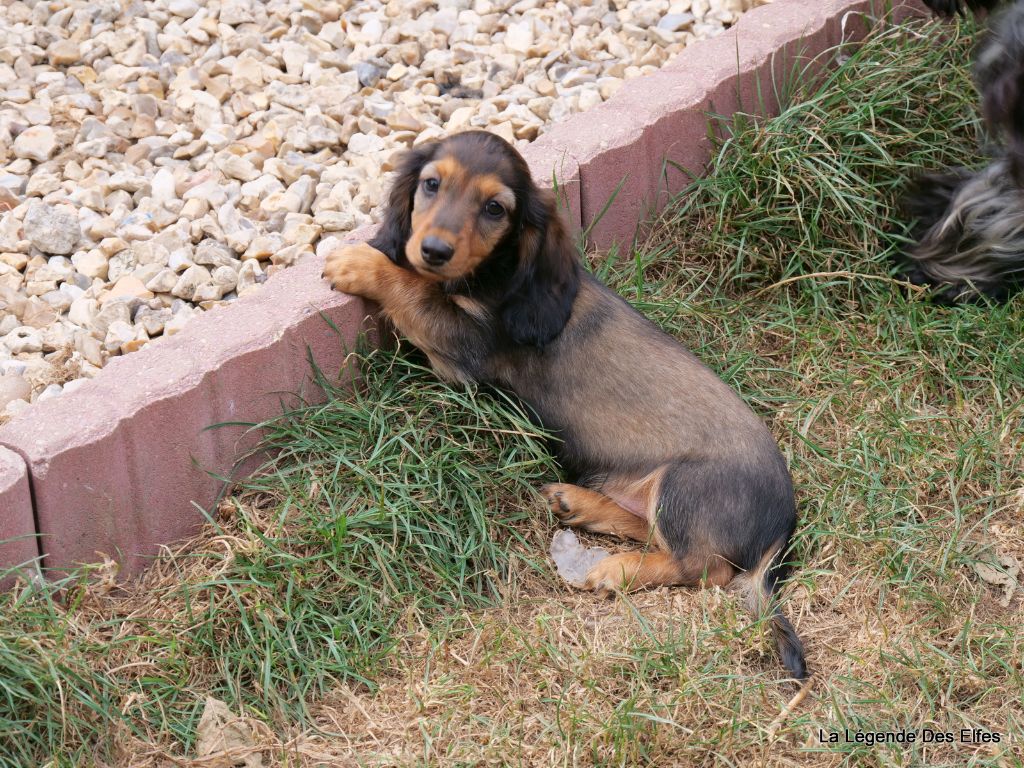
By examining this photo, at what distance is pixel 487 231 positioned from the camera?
3471 mm

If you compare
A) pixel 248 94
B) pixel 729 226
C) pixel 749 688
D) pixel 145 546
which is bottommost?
pixel 749 688

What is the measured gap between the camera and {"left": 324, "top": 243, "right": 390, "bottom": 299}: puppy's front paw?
363cm

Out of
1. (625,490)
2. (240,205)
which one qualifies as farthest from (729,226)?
(240,205)

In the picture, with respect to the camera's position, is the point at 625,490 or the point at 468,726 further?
the point at 625,490

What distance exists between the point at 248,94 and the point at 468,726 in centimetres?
302

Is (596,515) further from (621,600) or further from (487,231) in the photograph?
(487,231)

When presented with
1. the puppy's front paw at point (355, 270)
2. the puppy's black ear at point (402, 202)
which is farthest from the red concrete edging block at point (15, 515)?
the puppy's black ear at point (402, 202)

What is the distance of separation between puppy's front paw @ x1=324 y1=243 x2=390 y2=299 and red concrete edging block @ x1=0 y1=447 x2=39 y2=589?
1070 millimetres

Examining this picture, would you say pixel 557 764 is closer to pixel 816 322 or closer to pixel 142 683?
pixel 142 683

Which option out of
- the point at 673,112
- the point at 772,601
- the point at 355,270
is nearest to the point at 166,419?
the point at 355,270

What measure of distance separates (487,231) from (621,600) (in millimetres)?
1092

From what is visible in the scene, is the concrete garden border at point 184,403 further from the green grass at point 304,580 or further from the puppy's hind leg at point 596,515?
the puppy's hind leg at point 596,515

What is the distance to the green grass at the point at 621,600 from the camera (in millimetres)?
2902

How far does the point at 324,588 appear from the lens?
3.22m
